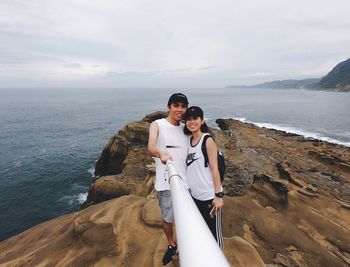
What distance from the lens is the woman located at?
15.0ft

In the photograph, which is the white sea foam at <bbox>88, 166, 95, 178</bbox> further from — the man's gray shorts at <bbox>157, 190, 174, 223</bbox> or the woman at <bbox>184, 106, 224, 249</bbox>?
the woman at <bbox>184, 106, 224, 249</bbox>

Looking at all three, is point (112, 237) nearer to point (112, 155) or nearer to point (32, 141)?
point (112, 155)

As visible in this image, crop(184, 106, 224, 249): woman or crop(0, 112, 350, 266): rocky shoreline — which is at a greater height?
crop(184, 106, 224, 249): woman

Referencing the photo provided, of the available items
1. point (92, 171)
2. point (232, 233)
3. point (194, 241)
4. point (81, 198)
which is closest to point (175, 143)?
point (194, 241)

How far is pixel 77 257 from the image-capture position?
7055mm

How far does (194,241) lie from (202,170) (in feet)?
9.72

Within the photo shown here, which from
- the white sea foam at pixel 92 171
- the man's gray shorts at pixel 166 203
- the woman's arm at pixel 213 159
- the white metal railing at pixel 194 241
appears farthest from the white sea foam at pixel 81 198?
the white metal railing at pixel 194 241

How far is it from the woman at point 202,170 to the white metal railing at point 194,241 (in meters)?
2.25

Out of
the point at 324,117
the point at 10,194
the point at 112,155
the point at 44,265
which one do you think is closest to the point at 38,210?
the point at 10,194

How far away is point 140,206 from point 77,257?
2904 mm

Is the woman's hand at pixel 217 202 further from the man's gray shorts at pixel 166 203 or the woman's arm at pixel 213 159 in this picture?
the man's gray shorts at pixel 166 203

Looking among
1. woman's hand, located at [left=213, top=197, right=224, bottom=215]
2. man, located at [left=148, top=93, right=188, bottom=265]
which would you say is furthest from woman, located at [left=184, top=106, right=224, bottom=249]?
man, located at [left=148, top=93, right=188, bottom=265]

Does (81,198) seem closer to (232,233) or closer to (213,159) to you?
(232,233)

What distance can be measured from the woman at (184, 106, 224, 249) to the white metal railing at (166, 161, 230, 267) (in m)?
2.25
